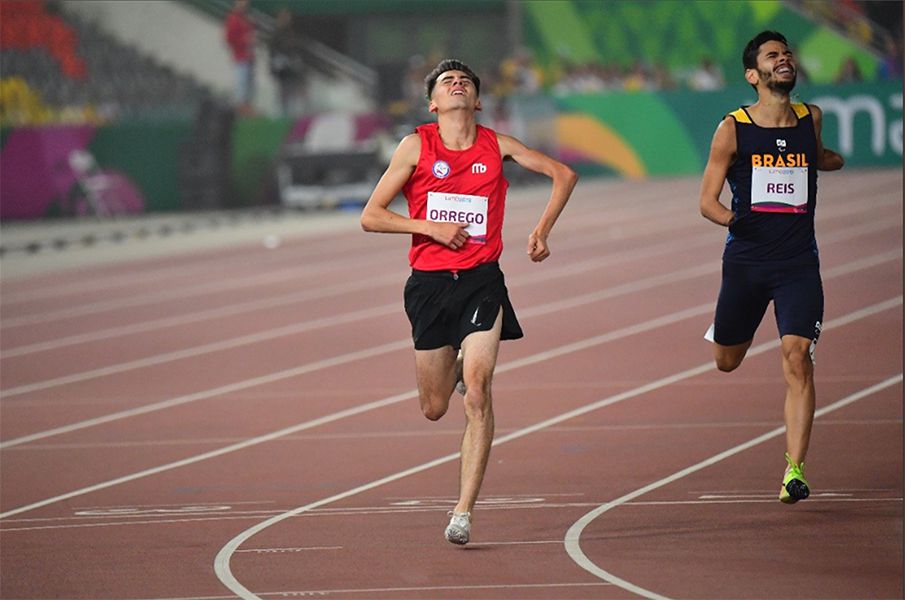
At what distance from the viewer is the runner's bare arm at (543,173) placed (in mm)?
7500

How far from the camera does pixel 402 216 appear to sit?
24.8 ft

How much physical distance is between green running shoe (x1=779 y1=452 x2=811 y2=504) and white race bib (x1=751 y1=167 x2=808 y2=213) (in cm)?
114

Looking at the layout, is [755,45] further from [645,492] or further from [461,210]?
[645,492]

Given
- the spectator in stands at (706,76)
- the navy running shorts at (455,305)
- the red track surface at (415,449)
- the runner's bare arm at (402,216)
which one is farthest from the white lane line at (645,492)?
the spectator in stands at (706,76)

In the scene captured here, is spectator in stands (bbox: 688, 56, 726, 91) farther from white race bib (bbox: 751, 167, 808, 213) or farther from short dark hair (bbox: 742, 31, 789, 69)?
white race bib (bbox: 751, 167, 808, 213)

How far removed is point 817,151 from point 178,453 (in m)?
4.02

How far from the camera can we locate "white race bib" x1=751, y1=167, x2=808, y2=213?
791 centimetres

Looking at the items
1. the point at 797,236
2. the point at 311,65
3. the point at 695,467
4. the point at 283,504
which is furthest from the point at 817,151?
the point at 311,65

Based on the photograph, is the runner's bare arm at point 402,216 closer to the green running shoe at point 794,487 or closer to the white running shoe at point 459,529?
the white running shoe at point 459,529

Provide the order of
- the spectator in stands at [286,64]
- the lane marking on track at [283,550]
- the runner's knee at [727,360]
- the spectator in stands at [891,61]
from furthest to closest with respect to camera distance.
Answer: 1. the spectator in stands at [286,64]
2. the spectator in stands at [891,61]
3. the runner's knee at [727,360]
4. the lane marking on track at [283,550]

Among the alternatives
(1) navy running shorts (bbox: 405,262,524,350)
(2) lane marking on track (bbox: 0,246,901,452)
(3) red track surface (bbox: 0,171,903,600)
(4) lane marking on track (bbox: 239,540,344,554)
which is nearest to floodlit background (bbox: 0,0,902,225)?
(3) red track surface (bbox: 0,171,903,600)

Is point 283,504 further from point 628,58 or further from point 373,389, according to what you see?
point 628,58

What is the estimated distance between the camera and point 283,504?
27.4 feet

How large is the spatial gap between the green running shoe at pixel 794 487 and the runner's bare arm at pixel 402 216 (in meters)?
1.65
